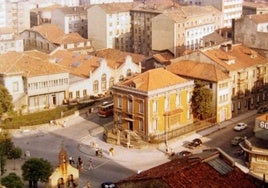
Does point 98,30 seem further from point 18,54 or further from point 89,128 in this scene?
point 89,128

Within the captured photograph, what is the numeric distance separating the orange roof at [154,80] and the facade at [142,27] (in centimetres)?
4078

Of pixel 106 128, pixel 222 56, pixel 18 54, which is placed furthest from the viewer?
pixel 18 54

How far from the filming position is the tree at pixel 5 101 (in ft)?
240

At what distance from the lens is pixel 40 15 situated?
14062 centimetres

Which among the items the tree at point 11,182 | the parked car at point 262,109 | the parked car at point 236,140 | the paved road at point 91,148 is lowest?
A: the paved road at point 91,148

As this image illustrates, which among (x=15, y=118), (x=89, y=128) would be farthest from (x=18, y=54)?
(x=89, y=128)

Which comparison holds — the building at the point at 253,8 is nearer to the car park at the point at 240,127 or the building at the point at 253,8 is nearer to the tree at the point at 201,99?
the tree at the point at 201,99

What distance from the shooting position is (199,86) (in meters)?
72.8

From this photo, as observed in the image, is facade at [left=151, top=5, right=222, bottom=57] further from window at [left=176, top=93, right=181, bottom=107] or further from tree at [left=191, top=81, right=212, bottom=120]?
window at [left=176, top=93, right=181, bottom=107]

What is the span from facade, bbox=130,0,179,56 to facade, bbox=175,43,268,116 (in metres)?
31.9

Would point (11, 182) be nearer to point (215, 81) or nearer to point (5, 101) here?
point (5, 101)

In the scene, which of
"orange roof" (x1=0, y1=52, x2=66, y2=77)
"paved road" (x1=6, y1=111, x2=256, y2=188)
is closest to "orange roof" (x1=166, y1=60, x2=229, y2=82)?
"paved road" (x1=6, y1=111, x2=256, y2=188)

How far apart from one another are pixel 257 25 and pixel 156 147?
31797mm

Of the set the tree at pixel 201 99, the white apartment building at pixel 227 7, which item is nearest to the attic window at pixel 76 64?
the tree at pixel 201 99
